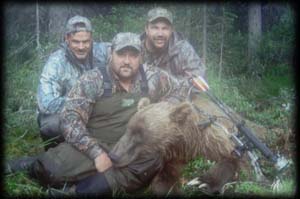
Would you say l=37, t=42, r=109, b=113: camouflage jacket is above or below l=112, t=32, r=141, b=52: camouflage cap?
below

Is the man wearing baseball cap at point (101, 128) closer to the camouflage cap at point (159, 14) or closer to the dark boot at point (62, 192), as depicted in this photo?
the dark boot at point (62, 192)

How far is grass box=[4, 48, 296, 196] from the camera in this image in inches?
193

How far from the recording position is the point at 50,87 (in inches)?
194

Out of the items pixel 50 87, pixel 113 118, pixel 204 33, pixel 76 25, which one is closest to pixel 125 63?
pixel 113 118

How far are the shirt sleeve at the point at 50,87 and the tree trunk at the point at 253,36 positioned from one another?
1.77m

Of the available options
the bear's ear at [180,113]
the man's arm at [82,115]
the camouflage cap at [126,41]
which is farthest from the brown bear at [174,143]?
the camouflage cap at [126,41]

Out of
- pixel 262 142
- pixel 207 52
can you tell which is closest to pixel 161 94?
pixel 207 52

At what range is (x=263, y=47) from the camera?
5281mm

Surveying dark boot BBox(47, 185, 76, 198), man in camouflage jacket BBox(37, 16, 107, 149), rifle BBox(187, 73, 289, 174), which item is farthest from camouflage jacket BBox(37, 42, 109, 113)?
rifle BBox(187, 73, 289, 174)

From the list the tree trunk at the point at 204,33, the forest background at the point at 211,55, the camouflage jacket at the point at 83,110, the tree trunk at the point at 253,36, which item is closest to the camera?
the camouflage jacket at the point at 83,110

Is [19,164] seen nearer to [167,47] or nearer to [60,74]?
[60,74]

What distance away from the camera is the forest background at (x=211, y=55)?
497 cm

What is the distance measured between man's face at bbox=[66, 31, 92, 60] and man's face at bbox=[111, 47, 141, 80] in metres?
0.27

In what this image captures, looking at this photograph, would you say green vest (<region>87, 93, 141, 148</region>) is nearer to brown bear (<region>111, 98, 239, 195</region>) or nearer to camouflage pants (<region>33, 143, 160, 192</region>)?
brown bear (<region>111, 98, 239, 195</region>)
